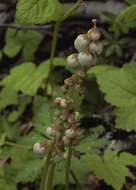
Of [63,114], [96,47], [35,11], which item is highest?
[35,11]

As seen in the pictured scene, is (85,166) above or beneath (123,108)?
beneath

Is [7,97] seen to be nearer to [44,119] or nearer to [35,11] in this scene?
[44,119]

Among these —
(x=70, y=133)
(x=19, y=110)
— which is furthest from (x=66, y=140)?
(x=19, y=110)

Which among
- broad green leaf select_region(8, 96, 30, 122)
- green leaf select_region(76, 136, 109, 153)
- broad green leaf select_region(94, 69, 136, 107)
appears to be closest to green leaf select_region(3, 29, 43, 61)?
broad green leaf select_region(8, 96, 30, 122)

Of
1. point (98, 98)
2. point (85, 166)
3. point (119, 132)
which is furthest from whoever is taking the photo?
point (98, 98)

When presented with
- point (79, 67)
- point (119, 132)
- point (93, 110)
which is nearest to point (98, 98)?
point (93, 110)

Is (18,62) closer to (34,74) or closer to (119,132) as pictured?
(34,74)

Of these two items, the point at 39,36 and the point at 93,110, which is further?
the point at 39,36
